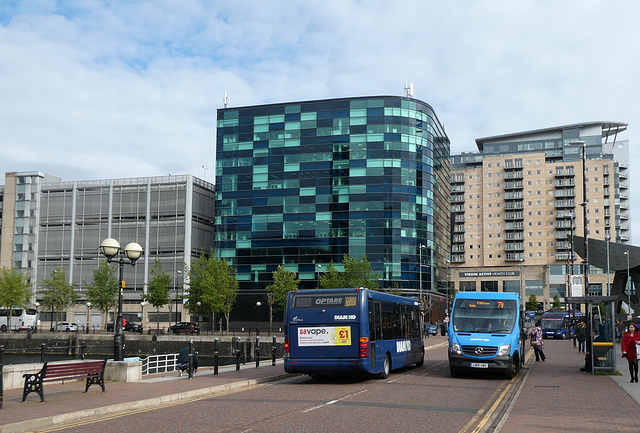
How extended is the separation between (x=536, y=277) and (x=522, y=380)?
11721cm

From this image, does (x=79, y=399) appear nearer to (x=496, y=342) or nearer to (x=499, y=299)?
(x=496, y=342)

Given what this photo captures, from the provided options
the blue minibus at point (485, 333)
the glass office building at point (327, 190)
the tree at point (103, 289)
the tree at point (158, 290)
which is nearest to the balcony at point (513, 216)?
the glass office building at point (327, 190)

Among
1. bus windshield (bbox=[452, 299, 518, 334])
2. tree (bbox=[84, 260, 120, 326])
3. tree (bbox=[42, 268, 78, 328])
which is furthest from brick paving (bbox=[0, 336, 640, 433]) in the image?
tree (bbox=[42, 268, 78, 328])

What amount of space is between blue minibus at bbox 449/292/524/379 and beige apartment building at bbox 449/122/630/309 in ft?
368

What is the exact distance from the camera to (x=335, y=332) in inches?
782

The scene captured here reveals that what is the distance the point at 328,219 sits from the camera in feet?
297

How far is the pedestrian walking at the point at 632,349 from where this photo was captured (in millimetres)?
19875

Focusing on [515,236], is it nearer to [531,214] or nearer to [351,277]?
[531,214]

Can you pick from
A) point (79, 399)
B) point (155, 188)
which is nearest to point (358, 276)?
point (155, 188)

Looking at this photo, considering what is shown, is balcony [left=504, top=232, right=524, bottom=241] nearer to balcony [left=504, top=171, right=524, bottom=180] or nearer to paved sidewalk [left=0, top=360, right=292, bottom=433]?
balcony [left=504, top=171, right=524, bottom=180]

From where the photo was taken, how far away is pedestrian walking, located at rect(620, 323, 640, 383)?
65.2ft

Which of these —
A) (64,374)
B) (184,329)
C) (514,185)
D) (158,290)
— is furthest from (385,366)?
(514,185)

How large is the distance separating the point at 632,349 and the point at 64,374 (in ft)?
54.2

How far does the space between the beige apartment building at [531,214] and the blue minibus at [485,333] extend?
112m
